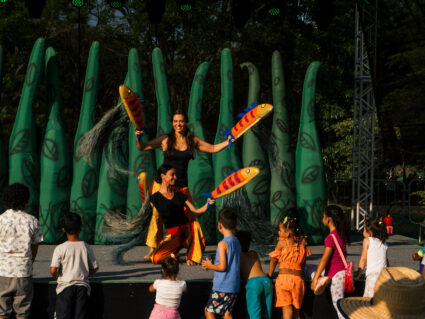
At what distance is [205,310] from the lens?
4117 mm

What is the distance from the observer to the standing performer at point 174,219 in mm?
4848

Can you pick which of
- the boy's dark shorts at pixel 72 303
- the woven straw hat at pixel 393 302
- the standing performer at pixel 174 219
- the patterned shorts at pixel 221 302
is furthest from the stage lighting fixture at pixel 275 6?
the woven straw hat at pixel 393 302

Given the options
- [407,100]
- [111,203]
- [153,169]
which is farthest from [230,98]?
[407,100]

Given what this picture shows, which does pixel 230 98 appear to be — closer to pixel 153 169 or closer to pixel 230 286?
pixel 153 169

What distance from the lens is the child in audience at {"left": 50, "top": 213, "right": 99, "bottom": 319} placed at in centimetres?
398

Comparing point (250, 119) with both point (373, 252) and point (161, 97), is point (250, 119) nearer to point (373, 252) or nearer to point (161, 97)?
point (373, 252)

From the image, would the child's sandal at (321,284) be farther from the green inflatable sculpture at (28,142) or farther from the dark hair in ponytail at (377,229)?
the green inflatable sculpture at (28,142)

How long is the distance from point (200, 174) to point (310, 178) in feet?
5.69

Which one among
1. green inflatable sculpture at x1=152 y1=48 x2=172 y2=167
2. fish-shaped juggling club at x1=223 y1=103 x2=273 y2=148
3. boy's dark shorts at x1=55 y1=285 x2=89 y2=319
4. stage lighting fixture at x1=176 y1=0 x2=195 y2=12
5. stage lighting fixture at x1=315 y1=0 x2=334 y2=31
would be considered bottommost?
boy's dark shorts at x1=55 y1=285 x2=89 y2=319

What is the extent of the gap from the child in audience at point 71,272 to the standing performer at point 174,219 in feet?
3.28

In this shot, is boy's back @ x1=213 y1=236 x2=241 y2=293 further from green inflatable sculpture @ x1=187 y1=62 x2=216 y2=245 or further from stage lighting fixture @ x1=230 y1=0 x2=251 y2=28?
stage lighting fixture @ x1=230 y1=0 x2=251 y2=28

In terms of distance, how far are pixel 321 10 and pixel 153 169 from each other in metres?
3.45

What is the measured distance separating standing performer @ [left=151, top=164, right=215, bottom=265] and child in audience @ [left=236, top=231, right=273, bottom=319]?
66 centimetres

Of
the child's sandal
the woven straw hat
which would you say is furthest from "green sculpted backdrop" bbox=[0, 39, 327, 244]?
the woven straw hat
